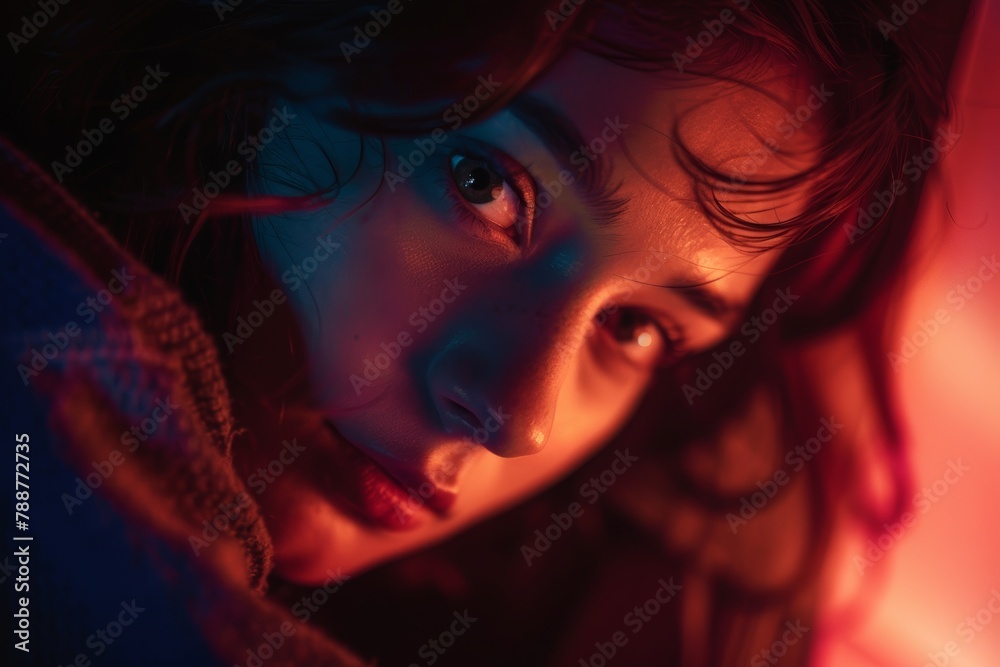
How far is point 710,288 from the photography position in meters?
0.65

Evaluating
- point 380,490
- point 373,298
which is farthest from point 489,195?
point 380,490

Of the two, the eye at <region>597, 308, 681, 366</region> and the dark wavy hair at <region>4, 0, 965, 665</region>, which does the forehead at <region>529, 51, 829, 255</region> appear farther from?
the eye at <region>597, 308, 681, 366</region>

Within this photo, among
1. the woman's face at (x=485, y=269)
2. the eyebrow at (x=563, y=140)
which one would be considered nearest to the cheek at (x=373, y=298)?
the woman's face at (x=485, y=269)

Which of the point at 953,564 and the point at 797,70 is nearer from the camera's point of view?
the point at 797,70

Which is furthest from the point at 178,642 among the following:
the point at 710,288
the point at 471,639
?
the point at 710,288

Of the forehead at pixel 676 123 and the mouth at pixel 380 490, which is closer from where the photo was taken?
the forehead at pixel 676 123

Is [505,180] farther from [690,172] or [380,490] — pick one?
[380,490]

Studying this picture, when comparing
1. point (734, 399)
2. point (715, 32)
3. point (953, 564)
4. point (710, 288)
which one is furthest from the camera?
point (734, 399)

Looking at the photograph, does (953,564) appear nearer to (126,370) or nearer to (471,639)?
(471,639)

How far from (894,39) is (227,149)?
583 mm


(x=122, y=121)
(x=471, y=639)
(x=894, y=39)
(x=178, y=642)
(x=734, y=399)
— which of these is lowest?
(x=178, y=642)

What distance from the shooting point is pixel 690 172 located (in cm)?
57

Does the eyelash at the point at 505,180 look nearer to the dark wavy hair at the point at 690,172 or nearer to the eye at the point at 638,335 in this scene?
the dark wavy hair at the point at 690,172

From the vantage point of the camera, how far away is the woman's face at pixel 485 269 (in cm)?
56
